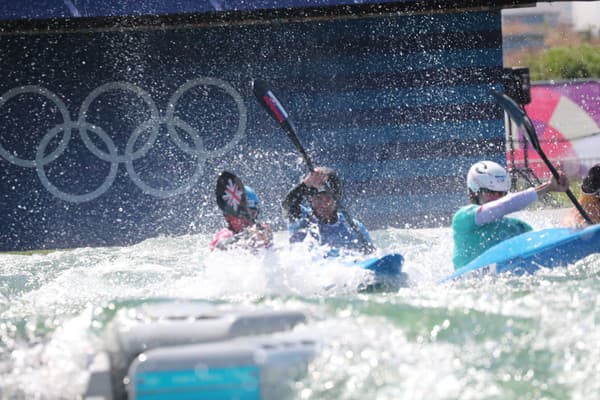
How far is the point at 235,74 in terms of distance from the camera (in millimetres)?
10984

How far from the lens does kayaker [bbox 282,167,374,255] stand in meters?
6.64

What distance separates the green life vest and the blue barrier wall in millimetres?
4326

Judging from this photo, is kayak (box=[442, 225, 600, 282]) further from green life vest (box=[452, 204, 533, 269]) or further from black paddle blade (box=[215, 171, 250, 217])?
black paddle blade (box=[215, 171, 250, 217])

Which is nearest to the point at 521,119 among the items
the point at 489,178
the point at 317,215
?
the point at 489,178

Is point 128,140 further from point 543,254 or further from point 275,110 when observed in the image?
point 543,254

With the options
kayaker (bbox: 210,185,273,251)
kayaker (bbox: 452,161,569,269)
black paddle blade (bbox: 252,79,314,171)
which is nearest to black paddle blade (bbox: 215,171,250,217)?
kayaker (bbox: 210,185,273,251)

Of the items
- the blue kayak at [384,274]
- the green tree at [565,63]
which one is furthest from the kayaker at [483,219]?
the green tree at [565,63]

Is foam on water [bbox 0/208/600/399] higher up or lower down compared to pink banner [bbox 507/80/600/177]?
lower down

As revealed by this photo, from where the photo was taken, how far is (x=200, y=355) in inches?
129

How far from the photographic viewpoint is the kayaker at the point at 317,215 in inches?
262

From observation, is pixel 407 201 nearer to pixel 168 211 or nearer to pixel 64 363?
pixel 168 211

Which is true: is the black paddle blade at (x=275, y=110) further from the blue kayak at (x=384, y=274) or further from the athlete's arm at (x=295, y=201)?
the blue kayak at (x=384, y=274)

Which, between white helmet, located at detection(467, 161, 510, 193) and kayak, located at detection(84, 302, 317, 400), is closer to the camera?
kayak, located at detection(84, 302, 317, 400)

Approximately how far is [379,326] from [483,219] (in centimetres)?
235
